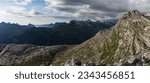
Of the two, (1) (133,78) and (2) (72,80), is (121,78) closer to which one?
(1) (133,78)

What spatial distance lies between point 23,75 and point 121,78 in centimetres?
563

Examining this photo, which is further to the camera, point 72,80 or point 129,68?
point 129,68

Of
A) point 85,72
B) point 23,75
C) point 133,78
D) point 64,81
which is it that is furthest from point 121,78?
point 23,75

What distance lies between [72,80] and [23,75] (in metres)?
3.10

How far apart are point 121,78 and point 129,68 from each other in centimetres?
109

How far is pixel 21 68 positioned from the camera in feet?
61.1

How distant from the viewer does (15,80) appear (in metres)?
17.0

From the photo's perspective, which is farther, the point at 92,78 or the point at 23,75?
the point at 23,75

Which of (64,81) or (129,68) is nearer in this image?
(64,81)

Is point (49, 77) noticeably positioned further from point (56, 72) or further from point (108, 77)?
point (108, 77)

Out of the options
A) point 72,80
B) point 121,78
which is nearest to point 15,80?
point 72,80

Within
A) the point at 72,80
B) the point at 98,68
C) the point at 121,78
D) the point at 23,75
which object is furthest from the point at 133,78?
the point at 23,75

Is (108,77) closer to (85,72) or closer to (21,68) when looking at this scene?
(85,72)

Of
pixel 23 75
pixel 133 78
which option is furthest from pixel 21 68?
pixel 133 78
